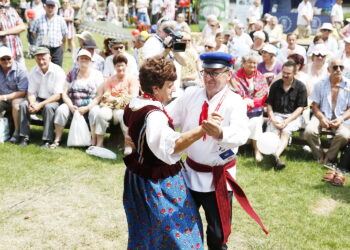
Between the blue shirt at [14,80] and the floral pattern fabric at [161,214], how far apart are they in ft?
15.2

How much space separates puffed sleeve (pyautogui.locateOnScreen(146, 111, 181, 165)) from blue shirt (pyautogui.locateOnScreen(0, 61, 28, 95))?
4.84 meters

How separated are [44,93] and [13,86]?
1.66 ft

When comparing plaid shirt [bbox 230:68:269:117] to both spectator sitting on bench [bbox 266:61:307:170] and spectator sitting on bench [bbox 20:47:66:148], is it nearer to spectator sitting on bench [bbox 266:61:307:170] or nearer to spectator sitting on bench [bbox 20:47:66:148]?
spectator sitting on bench [bbox 266:61:307:170]

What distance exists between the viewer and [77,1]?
1620 cm

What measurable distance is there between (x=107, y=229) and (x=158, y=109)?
1.97 metres

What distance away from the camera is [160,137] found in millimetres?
2523

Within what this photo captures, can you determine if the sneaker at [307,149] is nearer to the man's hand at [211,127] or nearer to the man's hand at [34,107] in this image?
the man's hand at [34,107]

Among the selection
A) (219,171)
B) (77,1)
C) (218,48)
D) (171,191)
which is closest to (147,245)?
(171,191)

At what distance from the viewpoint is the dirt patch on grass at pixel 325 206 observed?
4.74 metres

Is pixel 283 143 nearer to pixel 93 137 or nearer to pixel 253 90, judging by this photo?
pixel 253 90

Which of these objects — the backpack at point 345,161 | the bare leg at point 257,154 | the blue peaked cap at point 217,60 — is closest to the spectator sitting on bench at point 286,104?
the bare leg at point 257,154

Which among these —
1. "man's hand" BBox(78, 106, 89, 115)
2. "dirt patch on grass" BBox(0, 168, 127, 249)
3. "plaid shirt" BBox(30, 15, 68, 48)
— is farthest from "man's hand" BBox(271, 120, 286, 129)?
"plaid shirt" BBox(30, 15, 68, 48)

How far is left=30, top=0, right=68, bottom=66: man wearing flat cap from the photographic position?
9633mm

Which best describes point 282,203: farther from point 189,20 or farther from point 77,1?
point 189,20
